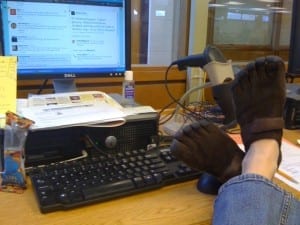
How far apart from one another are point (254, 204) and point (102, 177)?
0.30m

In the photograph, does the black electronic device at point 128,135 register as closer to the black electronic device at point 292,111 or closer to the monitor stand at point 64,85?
the monitor stand at point 64,85

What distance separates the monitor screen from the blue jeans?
574mm

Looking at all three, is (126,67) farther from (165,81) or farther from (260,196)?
(260,196)

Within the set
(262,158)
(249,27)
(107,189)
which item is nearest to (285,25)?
(249,27)

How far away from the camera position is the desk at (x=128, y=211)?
58 cm

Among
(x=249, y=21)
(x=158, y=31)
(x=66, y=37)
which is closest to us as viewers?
(x=66, y=37)

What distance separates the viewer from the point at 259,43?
1.81 meters

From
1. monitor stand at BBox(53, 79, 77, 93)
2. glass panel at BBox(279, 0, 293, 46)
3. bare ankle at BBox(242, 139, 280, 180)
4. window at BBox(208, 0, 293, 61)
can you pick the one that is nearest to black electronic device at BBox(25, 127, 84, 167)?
monitor stand at BBox(53, 79, 77, 93)

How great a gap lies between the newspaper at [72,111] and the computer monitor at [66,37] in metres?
0.08

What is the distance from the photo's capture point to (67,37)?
3.12ft

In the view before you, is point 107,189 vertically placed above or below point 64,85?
below

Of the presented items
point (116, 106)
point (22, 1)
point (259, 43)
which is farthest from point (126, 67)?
point (259, 43)

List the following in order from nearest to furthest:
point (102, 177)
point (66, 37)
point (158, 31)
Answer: point (102, 177), point (66, 37), point (158, 31)

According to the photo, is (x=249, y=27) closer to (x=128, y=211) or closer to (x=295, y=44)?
(x=295, y=44)
